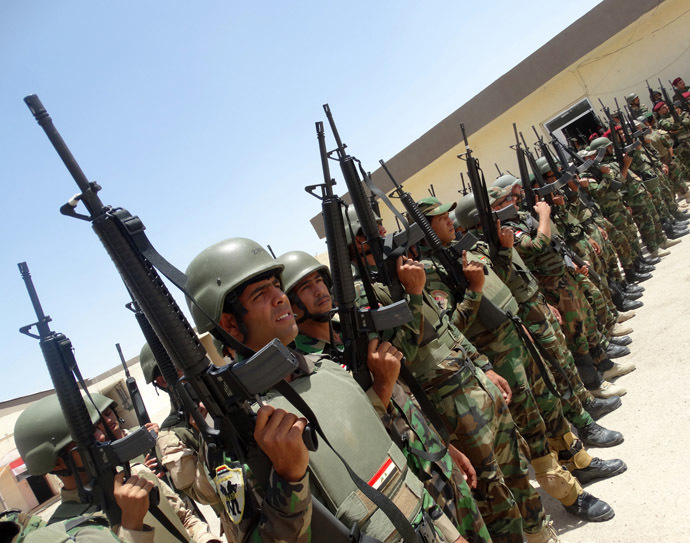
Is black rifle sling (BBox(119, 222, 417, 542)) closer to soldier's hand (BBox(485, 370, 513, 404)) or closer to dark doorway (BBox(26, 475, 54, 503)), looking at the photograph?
soldier's hand (BBox(485, 370, 513, 404))

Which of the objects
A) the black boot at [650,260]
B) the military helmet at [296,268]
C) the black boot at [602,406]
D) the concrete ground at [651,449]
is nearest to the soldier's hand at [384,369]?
the military helmet at [296,268]

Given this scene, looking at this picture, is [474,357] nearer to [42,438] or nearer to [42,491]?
[42,438]

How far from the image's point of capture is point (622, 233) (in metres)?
9.10

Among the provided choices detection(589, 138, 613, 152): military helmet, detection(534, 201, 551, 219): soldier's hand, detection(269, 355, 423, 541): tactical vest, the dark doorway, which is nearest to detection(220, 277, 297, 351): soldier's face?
detection(269, 355, 423, 541): tactical vest

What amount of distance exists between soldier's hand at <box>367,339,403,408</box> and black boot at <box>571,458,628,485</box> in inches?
104

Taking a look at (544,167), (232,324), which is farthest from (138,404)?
(544,167)

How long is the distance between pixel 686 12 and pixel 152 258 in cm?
1936

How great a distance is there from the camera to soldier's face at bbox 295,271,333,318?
2.74 meters

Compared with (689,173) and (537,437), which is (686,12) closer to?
(689,173)

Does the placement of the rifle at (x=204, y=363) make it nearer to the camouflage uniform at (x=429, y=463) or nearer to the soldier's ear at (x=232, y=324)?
the soldier's ear at (x=232, y=324)

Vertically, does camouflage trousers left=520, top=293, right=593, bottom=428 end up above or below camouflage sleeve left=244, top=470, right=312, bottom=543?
below

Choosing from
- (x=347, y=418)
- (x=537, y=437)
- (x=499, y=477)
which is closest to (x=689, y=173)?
(x=537, y=437)

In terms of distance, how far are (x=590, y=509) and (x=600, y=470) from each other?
51 cm

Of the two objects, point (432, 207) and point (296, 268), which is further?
point (432, 207)
